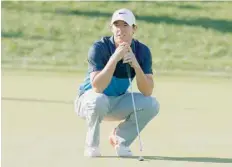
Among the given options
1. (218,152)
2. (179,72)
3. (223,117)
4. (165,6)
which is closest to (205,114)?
(223,117)

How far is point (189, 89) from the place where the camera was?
1121 cm

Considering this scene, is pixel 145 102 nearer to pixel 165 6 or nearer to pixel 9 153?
pixel 9 153

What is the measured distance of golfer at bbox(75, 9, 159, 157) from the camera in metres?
6.20

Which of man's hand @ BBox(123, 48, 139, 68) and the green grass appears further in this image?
the green grass

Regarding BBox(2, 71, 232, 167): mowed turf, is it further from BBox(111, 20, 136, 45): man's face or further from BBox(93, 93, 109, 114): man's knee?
BBox(111, 20, 136, 45): man's face

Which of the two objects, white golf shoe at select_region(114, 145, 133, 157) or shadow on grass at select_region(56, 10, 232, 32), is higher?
shadow on grass at select_region(56, 10, 232, 32)

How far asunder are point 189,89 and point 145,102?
4.89 meters

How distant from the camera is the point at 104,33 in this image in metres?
17.1

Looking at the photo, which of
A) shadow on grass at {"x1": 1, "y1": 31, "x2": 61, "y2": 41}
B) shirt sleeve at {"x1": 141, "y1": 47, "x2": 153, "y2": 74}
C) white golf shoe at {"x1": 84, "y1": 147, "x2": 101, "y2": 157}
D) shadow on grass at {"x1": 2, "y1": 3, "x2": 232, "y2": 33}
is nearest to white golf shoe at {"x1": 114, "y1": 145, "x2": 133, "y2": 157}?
white golf shoe at {"x1": 84, "y1": 147, "x2": 101, "y2": 157}

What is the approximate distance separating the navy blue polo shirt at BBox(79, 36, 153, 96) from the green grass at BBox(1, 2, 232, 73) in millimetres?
7176

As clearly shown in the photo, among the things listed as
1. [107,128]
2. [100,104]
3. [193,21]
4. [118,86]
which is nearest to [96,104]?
[100,104]

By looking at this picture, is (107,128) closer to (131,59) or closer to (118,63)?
(118,63)

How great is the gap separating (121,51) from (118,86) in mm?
449

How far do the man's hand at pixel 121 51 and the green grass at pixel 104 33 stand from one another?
7.48 meters
